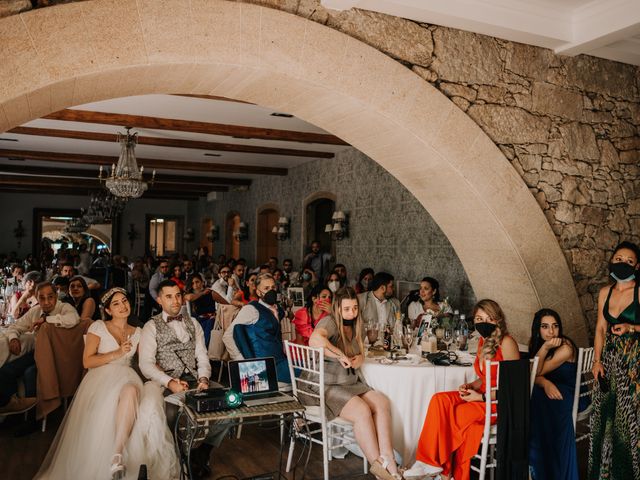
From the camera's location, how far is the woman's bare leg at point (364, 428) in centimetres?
370

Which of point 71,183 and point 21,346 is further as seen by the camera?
point 71,183

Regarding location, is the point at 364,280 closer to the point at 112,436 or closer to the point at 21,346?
the point at 21,346

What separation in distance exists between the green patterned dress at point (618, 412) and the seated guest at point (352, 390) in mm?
1300

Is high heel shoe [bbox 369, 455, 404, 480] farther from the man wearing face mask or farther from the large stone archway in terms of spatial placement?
the large stone archway

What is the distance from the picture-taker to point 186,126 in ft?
26.6

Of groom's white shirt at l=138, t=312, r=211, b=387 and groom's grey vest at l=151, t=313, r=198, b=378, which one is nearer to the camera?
groom's white shirt at l=138, t=312, r=211, b=387

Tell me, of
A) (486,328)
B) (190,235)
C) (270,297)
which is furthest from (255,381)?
(190,235)

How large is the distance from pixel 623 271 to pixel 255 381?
2404 millimetres

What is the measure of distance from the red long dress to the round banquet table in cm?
21

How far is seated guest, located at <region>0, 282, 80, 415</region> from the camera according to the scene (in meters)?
4.71

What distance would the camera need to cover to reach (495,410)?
371cm

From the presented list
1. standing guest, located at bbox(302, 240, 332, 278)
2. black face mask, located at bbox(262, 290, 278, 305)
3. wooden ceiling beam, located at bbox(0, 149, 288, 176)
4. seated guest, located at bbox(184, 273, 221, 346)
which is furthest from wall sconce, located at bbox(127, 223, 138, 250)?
black face mask, located at bbox(262, 290, 278, 305)

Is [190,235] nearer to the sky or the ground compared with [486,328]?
nearer to the sky

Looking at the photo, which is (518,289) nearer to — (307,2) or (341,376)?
(341,376)
